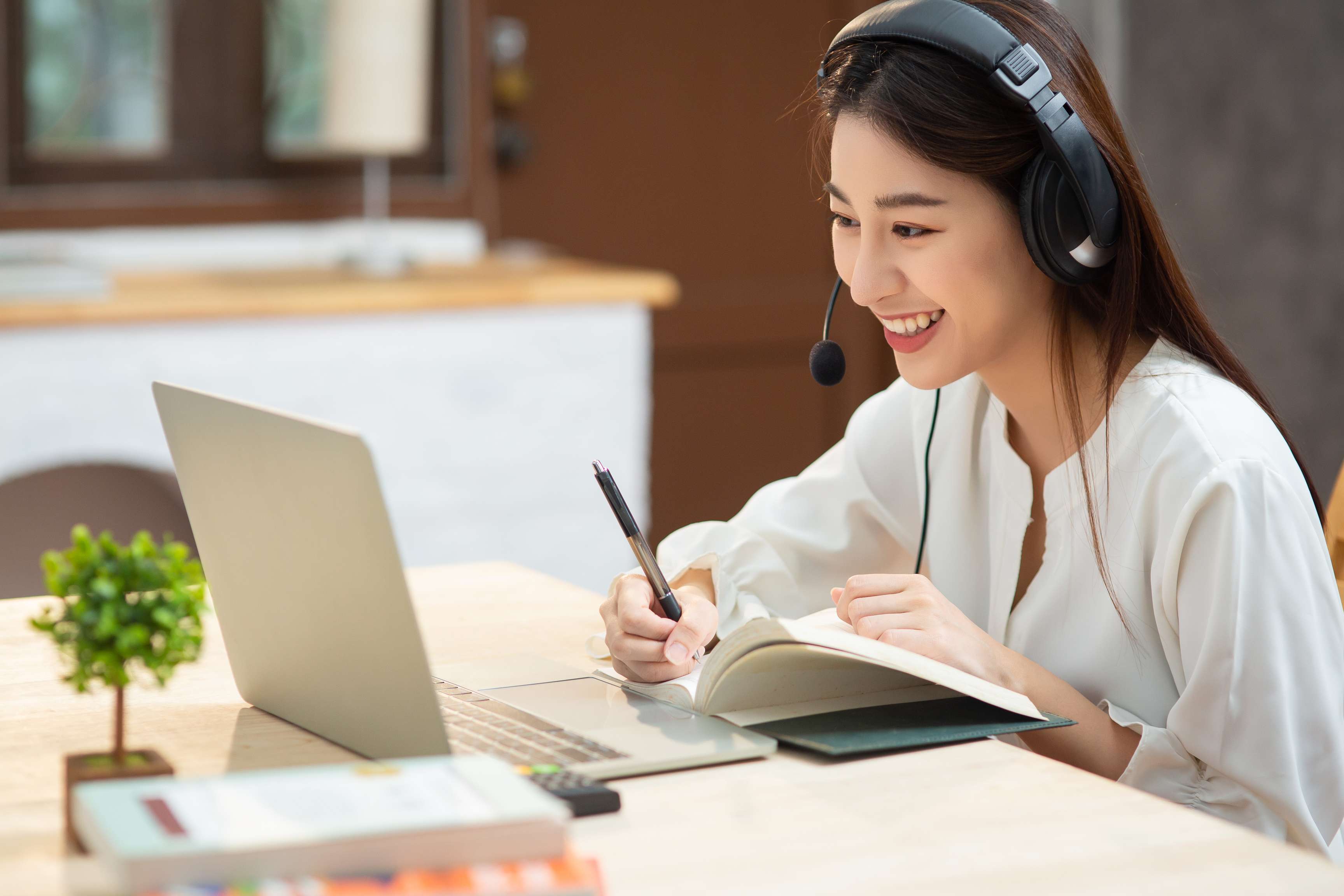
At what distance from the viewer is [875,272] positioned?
1.15 meters

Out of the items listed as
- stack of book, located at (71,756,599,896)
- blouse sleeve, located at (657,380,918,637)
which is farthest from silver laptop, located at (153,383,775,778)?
blouse sleeve, located at (657,380,918,637)

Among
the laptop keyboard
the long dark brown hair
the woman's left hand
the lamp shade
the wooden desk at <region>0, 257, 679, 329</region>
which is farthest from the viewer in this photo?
the lamp shade

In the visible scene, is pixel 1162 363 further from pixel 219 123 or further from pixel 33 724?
pixel 219 123

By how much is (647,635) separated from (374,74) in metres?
1.99

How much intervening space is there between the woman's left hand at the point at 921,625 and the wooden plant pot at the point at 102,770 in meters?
0.45

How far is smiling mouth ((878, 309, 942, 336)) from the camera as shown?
46.4 inches

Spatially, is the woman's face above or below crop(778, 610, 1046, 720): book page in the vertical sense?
above

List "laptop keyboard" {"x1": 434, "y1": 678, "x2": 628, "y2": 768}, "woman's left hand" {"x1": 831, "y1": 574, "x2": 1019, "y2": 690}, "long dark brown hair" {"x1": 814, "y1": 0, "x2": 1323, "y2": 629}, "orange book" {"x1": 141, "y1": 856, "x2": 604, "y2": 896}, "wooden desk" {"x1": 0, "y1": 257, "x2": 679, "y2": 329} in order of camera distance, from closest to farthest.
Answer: "orange book" {"x1": 141, "y1": 856, "x2": 604, "y2": 896}, "laptop keyboard" {"x1": 434, "y1": 678, "x2": 628, "y2": 768}, "woman's left hand" {"x1": 831, "y1": 574, "x2": 1019, "y2": 690}, "long dark brown hair" {"x1": 814, "y1": 0, "x2": 1323, "y2": 629}, "wooden desk" {"x1": 0, "y1": 257, "x2": 679, "y2": 329}

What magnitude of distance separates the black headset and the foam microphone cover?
0.72 feet

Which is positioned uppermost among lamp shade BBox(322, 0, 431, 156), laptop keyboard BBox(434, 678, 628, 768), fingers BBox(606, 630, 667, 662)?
lamp shade BBox(322, 0, 431, 156)

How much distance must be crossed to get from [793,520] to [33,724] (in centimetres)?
66

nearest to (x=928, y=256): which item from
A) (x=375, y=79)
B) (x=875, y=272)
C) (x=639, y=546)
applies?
(x=875, y=272)

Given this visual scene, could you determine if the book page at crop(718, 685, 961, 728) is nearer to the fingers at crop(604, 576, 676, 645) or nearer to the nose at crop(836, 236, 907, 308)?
the fingers at crop(604, 576, 676, 645)

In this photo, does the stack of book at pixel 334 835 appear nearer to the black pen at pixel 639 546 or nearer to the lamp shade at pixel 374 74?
the black pen at pixel 639 546
